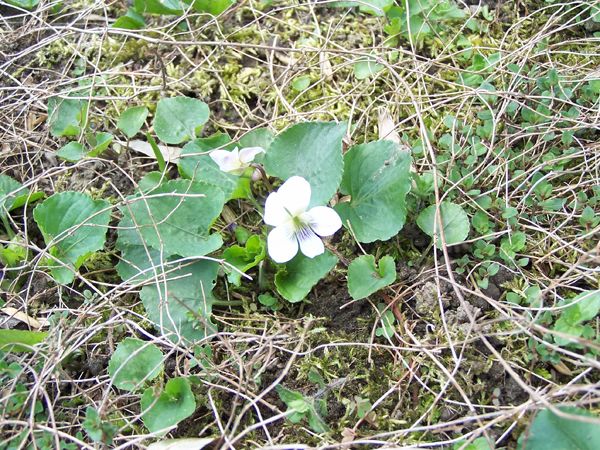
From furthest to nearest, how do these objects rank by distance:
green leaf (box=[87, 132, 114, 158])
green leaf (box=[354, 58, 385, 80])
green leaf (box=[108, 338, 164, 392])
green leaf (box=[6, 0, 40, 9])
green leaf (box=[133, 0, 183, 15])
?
green leaf (box=[6, 0, 40, 9]), green leaf (box=[133, 0, 183, 15]), green leaf (box=[354, 58, 385, 80]), green leaf (box=[87, 132, 114, 158]), green leaf (box=[108, 338, 164, 392])

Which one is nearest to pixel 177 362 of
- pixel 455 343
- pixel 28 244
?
pixel 28 244

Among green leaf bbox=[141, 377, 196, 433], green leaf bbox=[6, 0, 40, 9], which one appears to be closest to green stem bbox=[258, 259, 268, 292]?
green leaf bbox=[141, 377, 196, 433]

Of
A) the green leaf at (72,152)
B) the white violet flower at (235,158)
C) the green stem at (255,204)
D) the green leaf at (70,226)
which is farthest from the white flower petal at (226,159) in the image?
the green leaf at (72,152)

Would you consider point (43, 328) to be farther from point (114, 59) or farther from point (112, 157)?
point (114, 59)

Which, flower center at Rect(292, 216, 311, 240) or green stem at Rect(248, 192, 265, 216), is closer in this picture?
flower center at Rect(292, 216, 311, 240)

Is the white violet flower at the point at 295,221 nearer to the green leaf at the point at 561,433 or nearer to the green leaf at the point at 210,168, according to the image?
the green leaf at the point at 210,168

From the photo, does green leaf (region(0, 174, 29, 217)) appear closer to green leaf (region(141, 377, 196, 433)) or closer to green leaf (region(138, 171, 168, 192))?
green leaf (region(138, 171, 168, 192))
